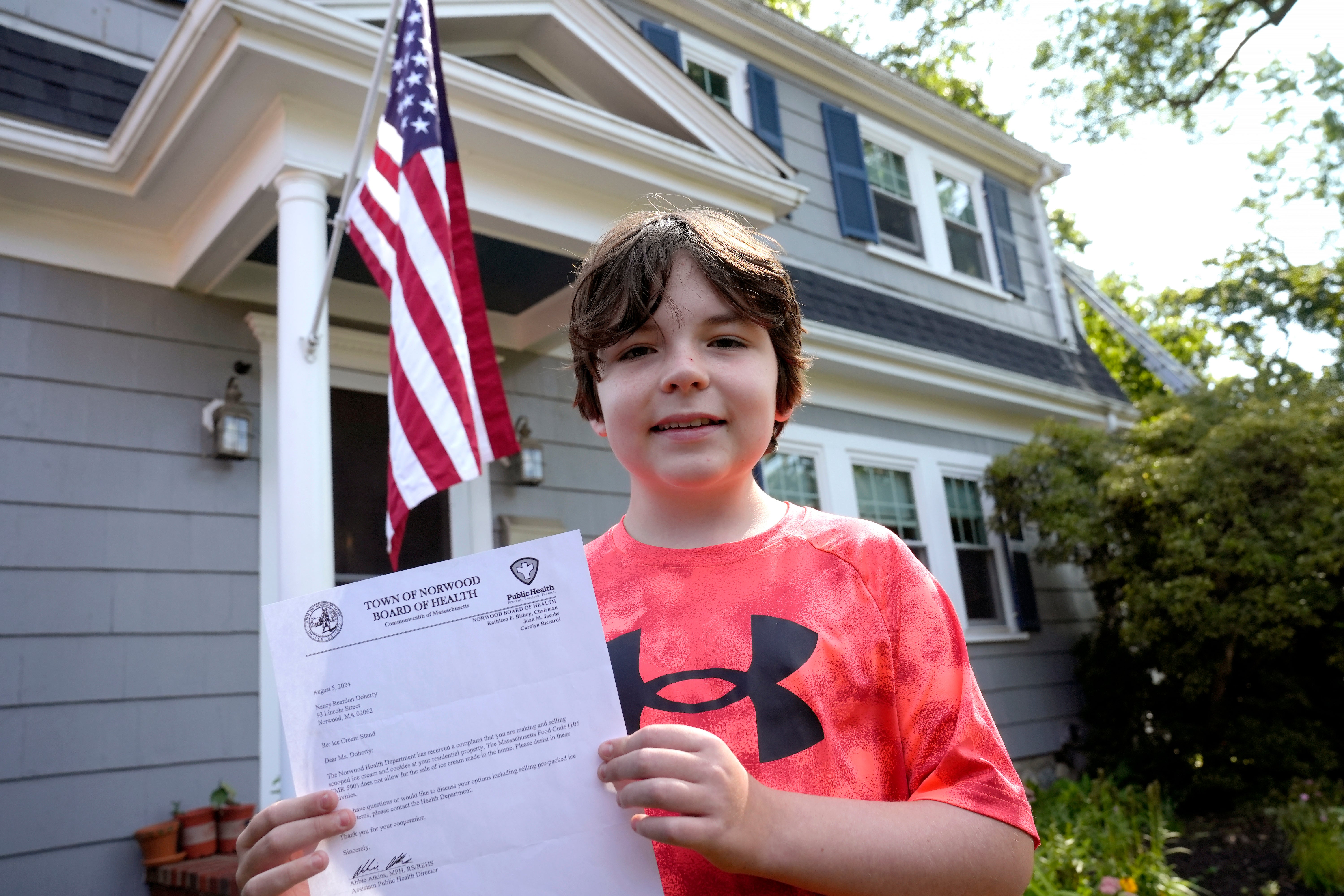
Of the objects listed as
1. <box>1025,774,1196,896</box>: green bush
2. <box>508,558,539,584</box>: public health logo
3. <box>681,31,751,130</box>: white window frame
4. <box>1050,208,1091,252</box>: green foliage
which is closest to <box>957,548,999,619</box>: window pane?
<box>1025,774,1196,896</box>: green bush

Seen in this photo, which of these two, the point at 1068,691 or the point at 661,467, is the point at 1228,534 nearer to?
the point at 1068,691

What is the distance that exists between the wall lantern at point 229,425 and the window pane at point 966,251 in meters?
7.00

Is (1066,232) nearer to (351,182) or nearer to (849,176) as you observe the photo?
(849,176)

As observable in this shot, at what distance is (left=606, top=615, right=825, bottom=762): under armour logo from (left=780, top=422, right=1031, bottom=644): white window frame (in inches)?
230

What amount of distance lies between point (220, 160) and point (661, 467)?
12.3ft

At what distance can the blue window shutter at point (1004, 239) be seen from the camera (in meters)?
9.80

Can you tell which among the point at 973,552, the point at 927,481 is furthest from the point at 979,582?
the point at 927,481

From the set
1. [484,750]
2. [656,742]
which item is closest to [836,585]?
[656,742]

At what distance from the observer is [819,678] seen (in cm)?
109

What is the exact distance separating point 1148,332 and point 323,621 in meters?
19.4

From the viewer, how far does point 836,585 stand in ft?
3.81

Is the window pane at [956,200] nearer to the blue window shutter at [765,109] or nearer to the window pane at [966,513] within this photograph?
the blue window shutter at [765,109]

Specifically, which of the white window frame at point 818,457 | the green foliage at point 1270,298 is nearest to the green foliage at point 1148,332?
the green foliage at point 1270,298

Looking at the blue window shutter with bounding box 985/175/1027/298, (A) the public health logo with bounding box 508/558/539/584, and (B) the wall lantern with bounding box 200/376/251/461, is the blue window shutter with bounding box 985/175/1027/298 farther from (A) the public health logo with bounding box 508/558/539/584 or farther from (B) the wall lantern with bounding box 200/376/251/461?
(A) the public health logo with bounding box 508/558/539/584
